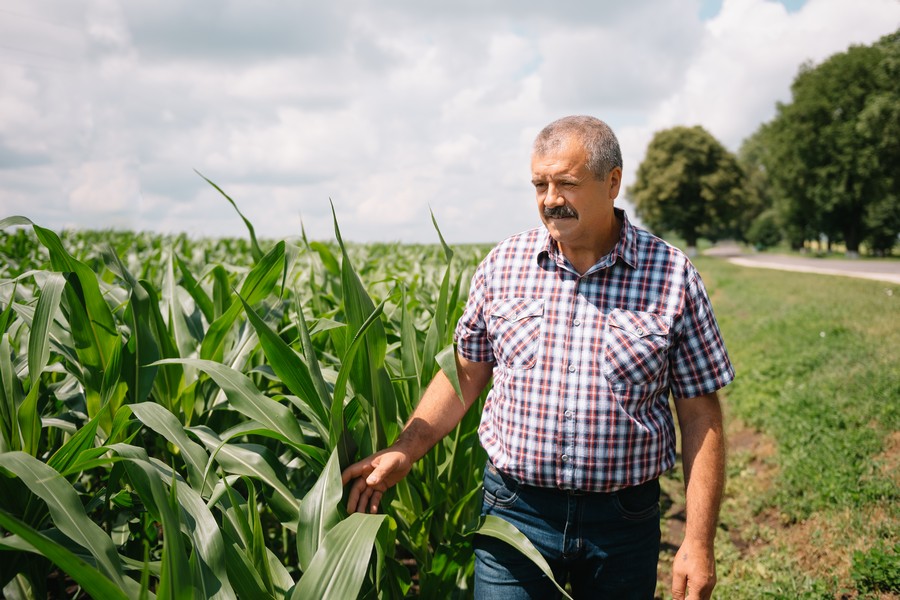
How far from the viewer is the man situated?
1769mm

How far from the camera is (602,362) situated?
1.78 meters

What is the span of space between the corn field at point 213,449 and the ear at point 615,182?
0.61 meters

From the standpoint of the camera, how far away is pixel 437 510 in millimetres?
2502

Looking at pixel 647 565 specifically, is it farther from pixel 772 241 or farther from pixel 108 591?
pixel 772 241

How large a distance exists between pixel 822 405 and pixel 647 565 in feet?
14.1

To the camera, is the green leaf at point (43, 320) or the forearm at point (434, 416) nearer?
the green leaf at point (43, 320)

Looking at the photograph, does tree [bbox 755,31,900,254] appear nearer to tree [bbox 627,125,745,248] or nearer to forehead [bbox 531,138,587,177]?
tree [bbox 627,125,745,248]

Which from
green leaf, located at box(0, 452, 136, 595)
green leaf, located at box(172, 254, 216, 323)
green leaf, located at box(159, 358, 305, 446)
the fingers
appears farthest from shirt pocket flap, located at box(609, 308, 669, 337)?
green leaf, located at box(172, 254, 216, 323)

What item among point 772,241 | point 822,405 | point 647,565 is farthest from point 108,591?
point 772,241

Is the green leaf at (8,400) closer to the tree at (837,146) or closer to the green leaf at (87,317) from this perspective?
the green leaf at (87,317)

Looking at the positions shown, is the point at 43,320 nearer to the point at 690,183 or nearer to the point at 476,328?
the point at 476,328

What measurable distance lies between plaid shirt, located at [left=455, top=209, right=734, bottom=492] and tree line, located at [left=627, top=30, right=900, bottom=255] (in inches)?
1038

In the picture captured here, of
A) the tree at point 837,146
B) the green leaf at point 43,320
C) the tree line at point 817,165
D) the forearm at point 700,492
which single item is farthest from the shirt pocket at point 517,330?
the tree at point 837,146

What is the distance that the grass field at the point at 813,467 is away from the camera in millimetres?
3160
